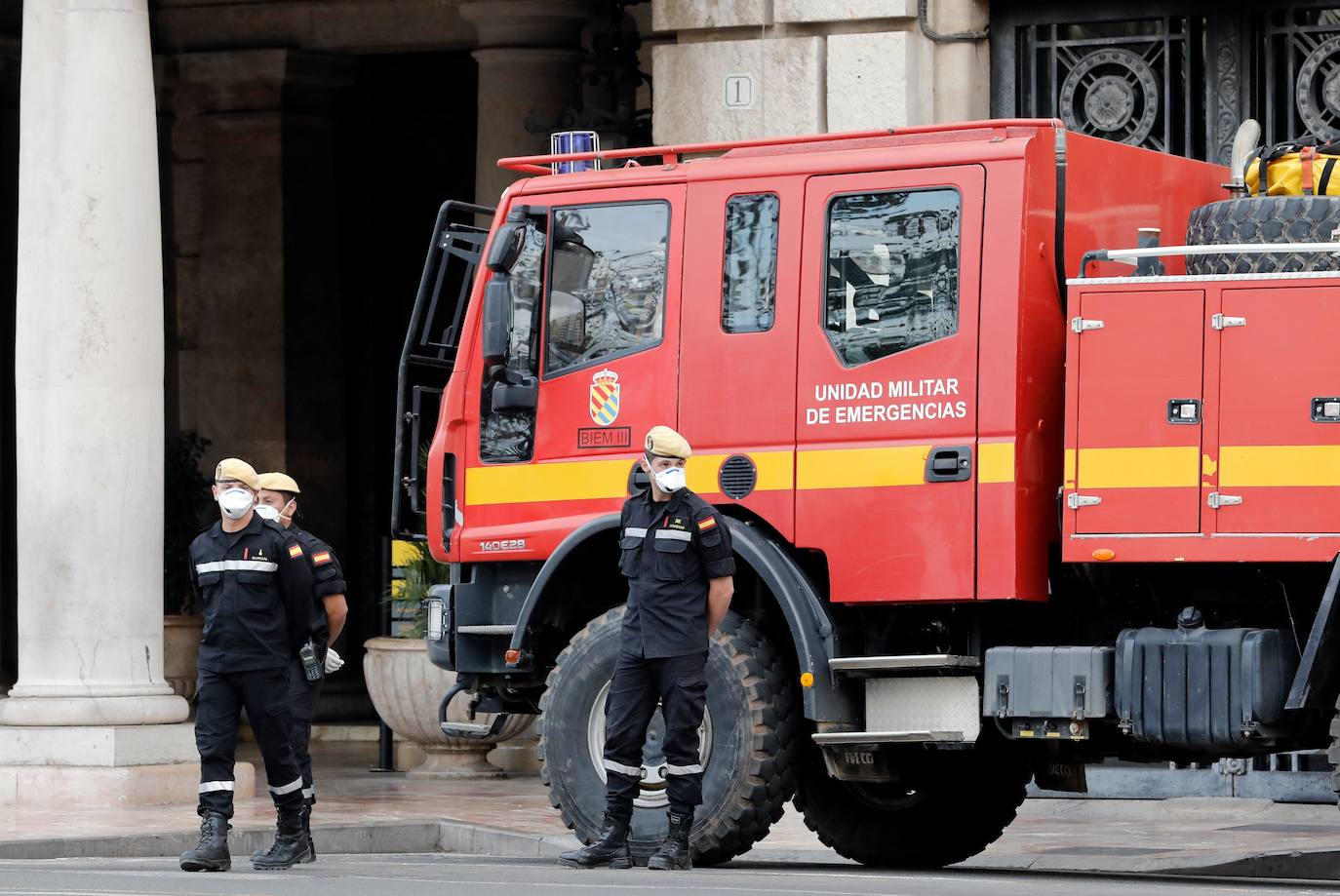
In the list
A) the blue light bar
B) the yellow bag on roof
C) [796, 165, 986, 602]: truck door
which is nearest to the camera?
[796, 165, 986, 602]: truck door

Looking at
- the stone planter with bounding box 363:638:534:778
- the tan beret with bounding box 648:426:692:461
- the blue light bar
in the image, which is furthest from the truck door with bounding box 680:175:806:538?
the stone planter with bounding box 363:638:534:778

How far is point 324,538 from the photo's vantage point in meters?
20.7

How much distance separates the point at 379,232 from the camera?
2114 centimetres

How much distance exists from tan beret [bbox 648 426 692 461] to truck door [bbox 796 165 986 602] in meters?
0.52

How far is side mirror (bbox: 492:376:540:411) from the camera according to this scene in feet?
36.6

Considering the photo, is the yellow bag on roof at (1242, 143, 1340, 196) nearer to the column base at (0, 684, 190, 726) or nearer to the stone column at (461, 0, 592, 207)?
the column base at (0, 684, 190, 726)

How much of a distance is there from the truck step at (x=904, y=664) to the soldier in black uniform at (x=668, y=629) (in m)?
0.52

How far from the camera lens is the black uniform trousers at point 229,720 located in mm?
10719

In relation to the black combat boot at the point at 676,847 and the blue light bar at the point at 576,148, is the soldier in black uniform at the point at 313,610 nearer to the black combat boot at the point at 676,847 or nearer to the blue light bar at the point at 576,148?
the black combat boot at the point at 676,847

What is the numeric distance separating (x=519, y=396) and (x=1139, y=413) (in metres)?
2.59

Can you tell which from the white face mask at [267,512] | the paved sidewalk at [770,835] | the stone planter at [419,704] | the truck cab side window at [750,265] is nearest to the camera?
the truck cab side window at [750,265]

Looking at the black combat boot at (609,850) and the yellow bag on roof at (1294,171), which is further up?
the yellow bag on roof at (1294,171)

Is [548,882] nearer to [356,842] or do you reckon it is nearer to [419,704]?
[356,842]

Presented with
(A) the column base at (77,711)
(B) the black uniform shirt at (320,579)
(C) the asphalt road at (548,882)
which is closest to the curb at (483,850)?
(C) the asphalt road at (548,882)
